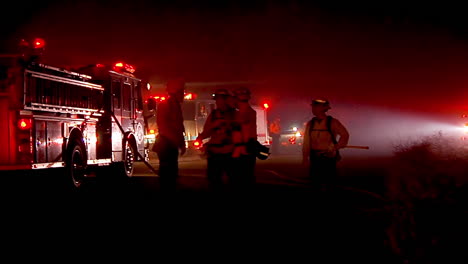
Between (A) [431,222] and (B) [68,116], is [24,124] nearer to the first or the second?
(B) [68,116]

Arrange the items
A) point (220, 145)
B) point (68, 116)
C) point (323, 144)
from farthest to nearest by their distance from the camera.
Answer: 1. point (68, 116)
2. point (323, 144)
3. point (220, 145)

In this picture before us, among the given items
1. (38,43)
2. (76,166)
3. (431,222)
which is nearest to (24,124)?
(38,43)

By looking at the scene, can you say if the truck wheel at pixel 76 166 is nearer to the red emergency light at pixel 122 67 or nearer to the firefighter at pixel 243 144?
the red emergency light at pixel 122 67

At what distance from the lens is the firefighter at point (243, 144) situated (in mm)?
8727

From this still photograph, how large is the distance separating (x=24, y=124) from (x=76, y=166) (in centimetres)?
235

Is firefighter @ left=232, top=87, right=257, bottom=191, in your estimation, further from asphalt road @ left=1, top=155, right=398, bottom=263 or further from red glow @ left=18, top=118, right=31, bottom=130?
red glow @ left=18, top=118, right=31, bottom=130

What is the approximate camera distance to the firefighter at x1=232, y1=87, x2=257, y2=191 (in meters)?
8.73

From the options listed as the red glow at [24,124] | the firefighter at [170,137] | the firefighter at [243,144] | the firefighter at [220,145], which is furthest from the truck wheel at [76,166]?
the firefighter at [243,144]

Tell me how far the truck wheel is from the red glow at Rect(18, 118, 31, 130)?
5.73 feet

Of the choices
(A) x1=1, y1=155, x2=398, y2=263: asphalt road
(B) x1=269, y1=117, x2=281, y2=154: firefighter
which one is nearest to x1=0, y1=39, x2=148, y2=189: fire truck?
(A) x1=1, y1=155, x2=398, y2=263: asphalt road

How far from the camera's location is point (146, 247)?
6.88m

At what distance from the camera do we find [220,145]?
28.5 feet

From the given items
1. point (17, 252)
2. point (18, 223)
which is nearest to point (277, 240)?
point (17, 252)

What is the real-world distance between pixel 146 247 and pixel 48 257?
1058 millimetres
